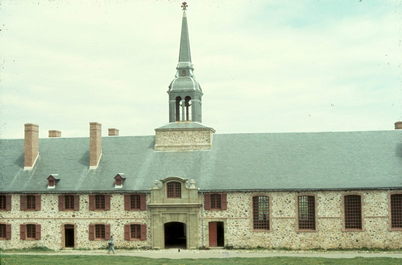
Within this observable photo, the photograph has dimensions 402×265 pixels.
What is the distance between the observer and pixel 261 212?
4625 centimetres

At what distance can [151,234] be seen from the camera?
47.0 meters

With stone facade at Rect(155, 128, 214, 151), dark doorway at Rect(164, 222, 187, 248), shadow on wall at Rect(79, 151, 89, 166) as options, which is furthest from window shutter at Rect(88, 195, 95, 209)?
stone facade at Rect(155, 128, 214, 151)

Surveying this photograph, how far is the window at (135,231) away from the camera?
4728cm

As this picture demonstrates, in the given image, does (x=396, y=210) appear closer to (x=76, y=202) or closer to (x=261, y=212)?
(x=261, y=212)

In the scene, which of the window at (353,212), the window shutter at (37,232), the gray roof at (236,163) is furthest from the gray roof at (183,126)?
the window at (353,212)

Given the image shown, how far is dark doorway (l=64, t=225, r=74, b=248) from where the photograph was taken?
4825 centimetres

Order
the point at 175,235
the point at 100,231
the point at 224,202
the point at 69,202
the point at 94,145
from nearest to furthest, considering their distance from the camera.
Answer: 1. the point at 224,202
2. the point at 100,231
3. the point at 69,202
4. the point at 175,235
5. the point at 94,145

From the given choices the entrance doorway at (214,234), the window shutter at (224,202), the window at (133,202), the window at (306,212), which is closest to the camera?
the window at (306,212)

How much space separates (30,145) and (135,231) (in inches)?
435

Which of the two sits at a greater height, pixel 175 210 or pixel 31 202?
pixel 31 202

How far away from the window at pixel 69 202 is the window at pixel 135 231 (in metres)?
4.74

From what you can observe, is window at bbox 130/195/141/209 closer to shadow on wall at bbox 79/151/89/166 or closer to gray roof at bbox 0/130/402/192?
gray roof at bbox 0/130/402/192

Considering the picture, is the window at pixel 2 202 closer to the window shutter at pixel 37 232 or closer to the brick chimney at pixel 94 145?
the window shutter at pixel 37 232

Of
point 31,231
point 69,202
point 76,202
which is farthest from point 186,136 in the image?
point 31,231
